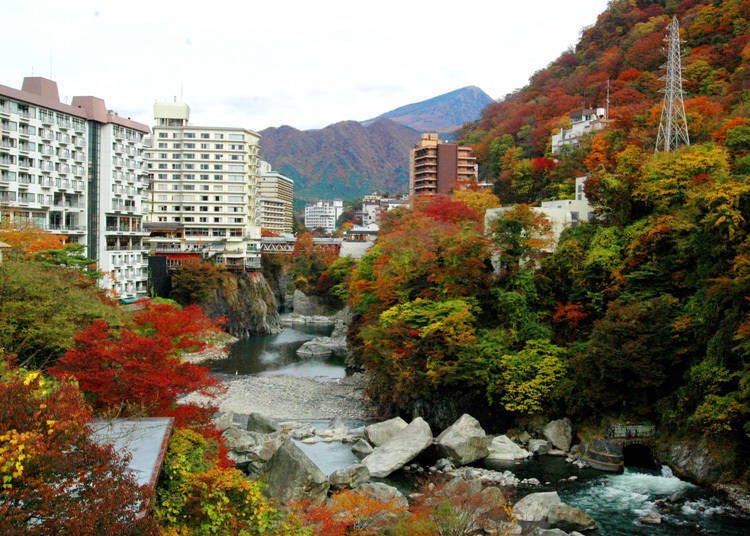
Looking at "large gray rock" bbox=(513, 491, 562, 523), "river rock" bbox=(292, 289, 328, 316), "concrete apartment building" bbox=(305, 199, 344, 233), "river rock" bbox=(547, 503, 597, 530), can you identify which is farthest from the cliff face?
"concrete apartment building" bbox=(305, 199, 344, 233)

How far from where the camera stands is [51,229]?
3316 centimetres

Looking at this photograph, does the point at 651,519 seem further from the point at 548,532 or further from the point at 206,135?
the point at 206,135

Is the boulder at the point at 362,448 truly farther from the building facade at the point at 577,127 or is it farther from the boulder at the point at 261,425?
the building facade at the point at 577,127

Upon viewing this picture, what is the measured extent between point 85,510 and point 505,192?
4136 cm

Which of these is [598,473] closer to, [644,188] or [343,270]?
[644,188]

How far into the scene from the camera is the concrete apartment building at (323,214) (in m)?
129

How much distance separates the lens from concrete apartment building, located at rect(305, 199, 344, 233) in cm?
12852

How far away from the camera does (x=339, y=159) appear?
172375 millimetres

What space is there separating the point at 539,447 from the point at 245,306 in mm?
31833

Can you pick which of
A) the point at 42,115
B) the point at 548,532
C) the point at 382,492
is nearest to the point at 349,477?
the point at 382,492

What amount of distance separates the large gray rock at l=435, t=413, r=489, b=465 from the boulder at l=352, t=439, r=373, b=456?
2.20 meters

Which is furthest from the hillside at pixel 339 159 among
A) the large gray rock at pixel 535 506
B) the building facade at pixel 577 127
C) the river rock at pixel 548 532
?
the river rock at pixel 548 532

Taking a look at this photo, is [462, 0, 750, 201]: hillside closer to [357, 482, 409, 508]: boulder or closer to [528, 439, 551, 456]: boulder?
[528, 439, 551, 456]: boulder

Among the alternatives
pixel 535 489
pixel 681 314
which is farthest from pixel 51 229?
pixel 681 314
